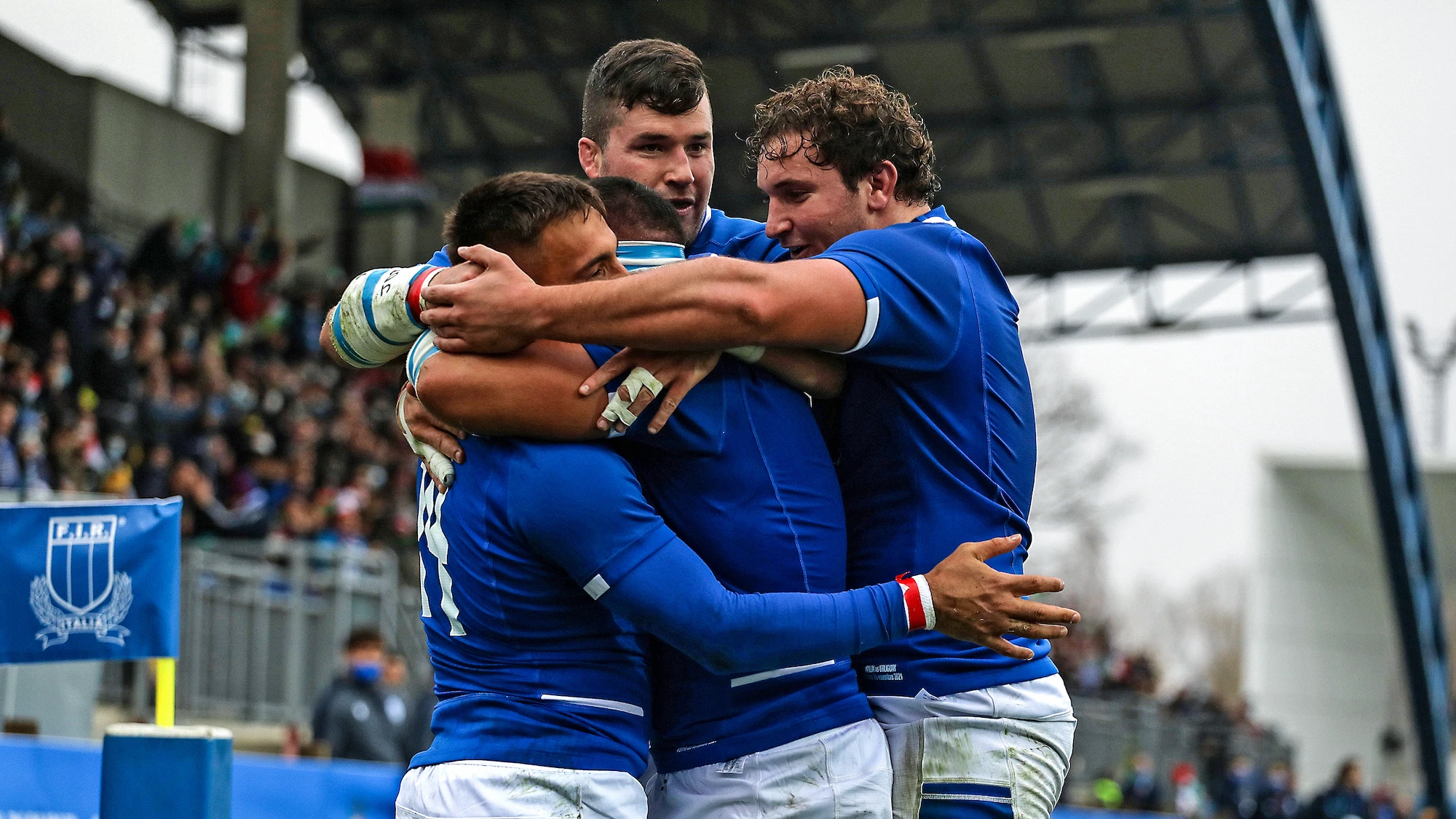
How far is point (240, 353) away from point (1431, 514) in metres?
22.0

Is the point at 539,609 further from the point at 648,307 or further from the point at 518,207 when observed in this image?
the point at 518,207

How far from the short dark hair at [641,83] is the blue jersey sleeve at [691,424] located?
1.18 m

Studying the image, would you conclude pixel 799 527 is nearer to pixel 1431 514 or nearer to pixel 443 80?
pixel 443 80

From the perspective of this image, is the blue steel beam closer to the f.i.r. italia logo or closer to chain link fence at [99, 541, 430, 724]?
chain link fence at [99, 541, 430, 724]

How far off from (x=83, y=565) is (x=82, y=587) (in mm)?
70

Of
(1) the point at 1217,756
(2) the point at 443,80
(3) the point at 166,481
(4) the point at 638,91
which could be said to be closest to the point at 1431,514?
(1) the point at 1217,756

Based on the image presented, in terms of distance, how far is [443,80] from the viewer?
2322 cm

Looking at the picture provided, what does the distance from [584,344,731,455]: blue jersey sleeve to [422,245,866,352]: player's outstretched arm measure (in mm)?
97

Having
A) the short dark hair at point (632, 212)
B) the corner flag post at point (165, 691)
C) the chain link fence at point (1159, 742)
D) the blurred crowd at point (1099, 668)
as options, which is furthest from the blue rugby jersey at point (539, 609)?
the blurred crowd at point (1099, 668)

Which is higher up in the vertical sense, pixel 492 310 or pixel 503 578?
pixel 492 310

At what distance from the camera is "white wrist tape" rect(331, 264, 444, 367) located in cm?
303

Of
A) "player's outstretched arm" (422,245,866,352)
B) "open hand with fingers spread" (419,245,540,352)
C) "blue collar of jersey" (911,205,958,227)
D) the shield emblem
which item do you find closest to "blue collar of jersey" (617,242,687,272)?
"player's outstretched arm" (422,245,866,352)

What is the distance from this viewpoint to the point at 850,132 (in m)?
3.19

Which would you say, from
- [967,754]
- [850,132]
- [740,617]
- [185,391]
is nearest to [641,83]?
[850,132]
